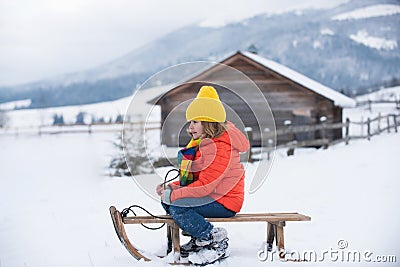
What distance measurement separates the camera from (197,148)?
2.47 meters

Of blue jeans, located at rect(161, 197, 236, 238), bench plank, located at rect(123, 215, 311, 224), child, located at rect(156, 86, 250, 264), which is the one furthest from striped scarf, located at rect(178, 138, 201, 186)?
bench plank, located at rect(123, 215, 311, 224)

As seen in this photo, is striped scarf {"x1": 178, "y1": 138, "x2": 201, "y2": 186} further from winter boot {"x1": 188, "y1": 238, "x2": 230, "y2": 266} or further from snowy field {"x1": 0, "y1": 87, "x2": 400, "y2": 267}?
snowy field {"x1": 0, "y1": 87, "x2": 400, "y2": 267}

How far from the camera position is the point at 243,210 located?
428 cm

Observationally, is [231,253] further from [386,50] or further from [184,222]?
[386,50]

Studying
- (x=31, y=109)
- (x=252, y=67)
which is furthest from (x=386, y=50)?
(x=31, y=109)

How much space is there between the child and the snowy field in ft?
1.06

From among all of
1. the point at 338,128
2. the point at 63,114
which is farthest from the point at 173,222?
the point at 63,114

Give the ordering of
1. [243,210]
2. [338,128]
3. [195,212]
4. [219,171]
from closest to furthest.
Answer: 1. [219,171]
2. [195,212]
3. [243,210]
4. [338,128]

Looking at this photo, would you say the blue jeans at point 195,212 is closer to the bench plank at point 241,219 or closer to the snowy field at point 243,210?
the bench plank at point 241,219

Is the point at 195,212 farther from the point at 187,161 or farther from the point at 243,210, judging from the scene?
the point at 243,210

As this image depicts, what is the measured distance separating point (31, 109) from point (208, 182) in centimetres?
3145

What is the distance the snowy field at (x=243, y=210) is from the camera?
9.30 ft

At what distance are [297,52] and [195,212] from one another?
5853 centimetres

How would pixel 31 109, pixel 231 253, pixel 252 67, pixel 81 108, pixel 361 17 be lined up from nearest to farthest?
pixel 231 253
pixel 252 67
pixel 31 109
pixel 81 108
pixel 361 17
